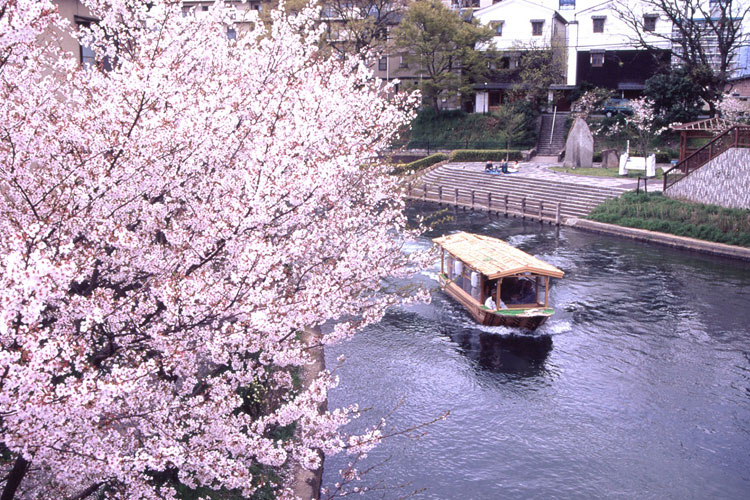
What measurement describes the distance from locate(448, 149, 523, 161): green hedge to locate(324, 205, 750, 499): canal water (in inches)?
1046

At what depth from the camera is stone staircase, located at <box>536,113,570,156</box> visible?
51.9m

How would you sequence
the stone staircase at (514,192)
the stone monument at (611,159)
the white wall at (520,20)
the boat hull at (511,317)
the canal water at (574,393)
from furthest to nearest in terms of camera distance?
the white wall at (520,20) < the stone monument at (611,159) < the stone staircase at (514,192) < the boat hull at (511,317) < the canal water at (574,393)

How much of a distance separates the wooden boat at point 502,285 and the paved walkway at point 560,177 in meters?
17.4

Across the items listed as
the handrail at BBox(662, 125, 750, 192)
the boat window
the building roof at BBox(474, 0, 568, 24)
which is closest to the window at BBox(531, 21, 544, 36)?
the building roof at BBox(474, 0, 568, 24)

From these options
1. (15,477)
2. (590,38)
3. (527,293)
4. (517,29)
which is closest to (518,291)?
(527,293)

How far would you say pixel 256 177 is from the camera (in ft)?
23.6

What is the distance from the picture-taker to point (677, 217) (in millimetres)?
30141

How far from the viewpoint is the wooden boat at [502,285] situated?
63.4ft

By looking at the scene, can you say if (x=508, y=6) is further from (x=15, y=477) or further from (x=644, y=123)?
(x=15, y=477)

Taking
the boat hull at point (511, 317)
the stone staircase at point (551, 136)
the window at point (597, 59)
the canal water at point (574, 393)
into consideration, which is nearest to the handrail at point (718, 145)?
the canal water at point (574, 393)

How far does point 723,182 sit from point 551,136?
24.2 m

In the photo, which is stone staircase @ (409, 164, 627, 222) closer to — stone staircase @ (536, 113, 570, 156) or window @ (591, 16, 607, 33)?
→ stone staircase @ (536, 113, 570, 156)

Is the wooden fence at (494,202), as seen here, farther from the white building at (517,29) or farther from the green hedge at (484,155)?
the white building at (517,29)

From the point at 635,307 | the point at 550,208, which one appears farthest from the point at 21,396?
the point at 550,208
